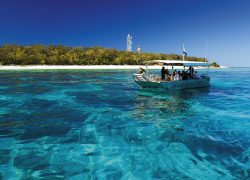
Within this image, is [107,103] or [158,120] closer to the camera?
[158,120]

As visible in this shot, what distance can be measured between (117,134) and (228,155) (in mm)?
4907

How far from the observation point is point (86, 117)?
54.1ft

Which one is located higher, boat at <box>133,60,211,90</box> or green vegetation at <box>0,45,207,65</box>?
green vegetation at <box>0,45,207,65</box>

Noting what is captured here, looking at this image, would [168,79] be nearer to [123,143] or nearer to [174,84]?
[174,84]

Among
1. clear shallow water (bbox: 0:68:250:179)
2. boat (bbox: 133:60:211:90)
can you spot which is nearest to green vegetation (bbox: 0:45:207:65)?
boat (bbox: 133:60:211:90)

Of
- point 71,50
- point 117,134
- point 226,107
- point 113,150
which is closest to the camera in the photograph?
point 113,150

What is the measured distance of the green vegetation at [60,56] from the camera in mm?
92244

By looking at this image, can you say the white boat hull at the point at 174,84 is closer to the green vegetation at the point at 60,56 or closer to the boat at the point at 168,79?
the boat at the point at 168,79

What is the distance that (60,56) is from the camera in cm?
10381

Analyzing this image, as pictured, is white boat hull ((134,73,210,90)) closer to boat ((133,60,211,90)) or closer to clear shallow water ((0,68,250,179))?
boat ((133,60,211,90))

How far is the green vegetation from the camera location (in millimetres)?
92244

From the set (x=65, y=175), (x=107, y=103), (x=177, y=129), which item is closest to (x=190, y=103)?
(x=107, y=103)

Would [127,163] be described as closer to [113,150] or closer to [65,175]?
[113,150]

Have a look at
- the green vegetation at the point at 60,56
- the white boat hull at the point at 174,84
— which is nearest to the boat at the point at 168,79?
the white boat hull at the point at 174,84
